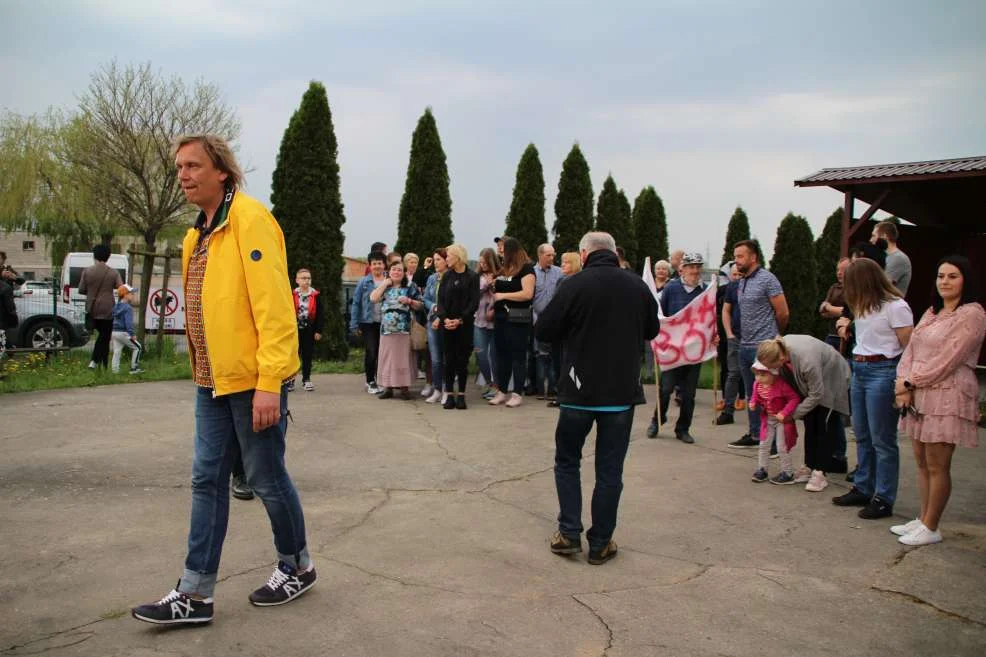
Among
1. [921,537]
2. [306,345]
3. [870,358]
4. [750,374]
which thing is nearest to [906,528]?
[921,537]

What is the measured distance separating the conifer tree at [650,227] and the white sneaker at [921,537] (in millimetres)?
17137

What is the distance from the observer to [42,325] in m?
15.2

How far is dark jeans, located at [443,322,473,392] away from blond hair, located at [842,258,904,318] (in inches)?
202

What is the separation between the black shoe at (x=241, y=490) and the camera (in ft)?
18.6

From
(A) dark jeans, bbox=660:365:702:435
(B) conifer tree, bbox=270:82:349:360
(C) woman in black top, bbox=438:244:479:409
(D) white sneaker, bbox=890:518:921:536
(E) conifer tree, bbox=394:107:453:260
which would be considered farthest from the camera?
(E) conifer tree, bbox=394:107:453:260

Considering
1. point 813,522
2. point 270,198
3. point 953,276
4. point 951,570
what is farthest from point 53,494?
point 270,198

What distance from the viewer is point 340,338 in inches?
591

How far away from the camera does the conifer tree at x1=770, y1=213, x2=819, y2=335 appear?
847 inches

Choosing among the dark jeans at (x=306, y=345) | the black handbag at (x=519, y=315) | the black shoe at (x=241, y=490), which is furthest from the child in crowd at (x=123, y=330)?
the black shoe at (x=241, y=490)

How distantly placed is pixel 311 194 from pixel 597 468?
1179 cm

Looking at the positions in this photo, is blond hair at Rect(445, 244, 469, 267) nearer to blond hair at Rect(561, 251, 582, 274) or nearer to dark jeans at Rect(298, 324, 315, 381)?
blond hair at Rect(561, 251, 582, 274)

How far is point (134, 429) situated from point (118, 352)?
4901 millimetres

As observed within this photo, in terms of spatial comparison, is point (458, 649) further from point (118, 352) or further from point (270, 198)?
point (270, 198)

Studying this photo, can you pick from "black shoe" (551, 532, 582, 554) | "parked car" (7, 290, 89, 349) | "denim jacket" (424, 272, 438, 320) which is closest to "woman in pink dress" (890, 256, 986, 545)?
"black shoe" (551, 532, 582, 554)
